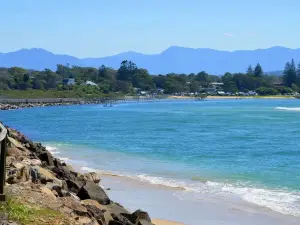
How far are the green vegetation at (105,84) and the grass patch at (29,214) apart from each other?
126m

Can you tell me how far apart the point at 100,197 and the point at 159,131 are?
34.6m

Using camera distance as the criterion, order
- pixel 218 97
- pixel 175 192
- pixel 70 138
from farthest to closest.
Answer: pixel 218 97, pixel 70 138, pixel 175 192

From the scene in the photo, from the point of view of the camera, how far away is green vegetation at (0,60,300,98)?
145625mm

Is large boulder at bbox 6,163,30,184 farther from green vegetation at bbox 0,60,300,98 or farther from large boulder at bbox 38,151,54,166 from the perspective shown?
green vegetation at bbox 0,60,300,98

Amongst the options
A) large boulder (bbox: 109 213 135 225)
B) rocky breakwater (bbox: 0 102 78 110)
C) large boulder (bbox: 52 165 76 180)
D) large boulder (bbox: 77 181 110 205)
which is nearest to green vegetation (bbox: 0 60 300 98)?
rocky breakwater (bbox: 0 102 78 110)

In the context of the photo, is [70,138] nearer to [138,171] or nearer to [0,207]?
[138,171]

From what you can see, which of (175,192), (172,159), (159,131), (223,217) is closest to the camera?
(223,217)

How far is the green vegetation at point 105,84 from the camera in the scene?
14562cm

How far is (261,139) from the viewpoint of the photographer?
38031 mm

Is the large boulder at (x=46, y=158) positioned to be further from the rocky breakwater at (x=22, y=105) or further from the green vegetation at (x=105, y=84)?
the green vegetation at (x=105, y=84)

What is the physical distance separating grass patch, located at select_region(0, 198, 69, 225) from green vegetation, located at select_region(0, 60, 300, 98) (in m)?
126

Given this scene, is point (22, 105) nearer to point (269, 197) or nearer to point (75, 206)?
point (269, 197)

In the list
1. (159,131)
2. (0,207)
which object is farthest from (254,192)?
(159,131)

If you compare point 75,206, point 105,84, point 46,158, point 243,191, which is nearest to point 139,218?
point 75,206
